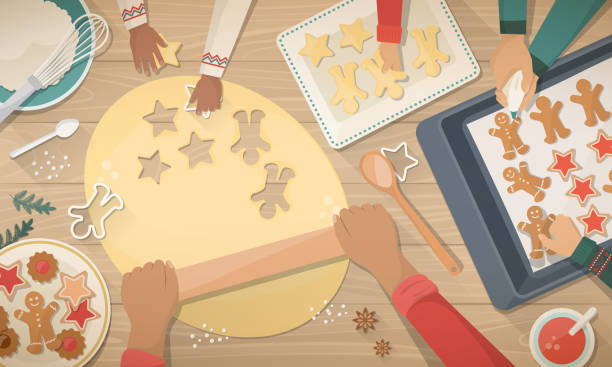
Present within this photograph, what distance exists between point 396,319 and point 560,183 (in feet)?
1.39

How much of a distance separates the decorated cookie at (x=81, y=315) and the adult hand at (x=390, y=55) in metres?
0.77

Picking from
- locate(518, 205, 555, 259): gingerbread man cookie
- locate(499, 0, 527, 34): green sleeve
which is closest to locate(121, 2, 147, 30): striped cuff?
locate(499, 0, 527, 34): green sleeve

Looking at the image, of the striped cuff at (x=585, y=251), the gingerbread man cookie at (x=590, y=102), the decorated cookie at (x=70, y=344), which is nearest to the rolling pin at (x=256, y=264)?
the decorated cookie at (x=70, y=344)

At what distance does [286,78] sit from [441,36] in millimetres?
328

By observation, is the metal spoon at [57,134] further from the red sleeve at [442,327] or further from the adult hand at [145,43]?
the red sleeve at [442,327]

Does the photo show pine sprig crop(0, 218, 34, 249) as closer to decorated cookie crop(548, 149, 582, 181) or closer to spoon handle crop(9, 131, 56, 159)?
spoon handle crop(9, 131, 56, 159)

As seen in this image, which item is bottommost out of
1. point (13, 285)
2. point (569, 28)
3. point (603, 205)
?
point (603, 205)

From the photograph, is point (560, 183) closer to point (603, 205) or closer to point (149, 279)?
point (603, 205)

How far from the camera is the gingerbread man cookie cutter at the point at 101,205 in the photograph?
2.86ft

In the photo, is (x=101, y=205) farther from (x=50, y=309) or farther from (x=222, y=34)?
(x=222, y=34)

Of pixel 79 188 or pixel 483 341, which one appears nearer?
pixel 483 341

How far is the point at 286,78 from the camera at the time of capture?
894mm

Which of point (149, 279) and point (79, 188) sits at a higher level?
point (79, 188)

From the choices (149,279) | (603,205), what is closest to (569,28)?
(603,205)
